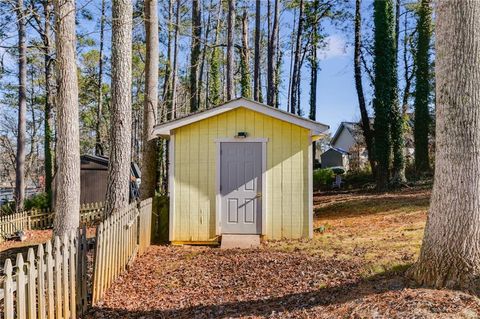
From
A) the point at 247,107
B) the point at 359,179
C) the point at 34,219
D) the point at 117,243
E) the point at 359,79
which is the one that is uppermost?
the point at 359,79

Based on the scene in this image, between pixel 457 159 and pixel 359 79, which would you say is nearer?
pixel 457 159

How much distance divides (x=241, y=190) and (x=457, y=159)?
485 centimetres

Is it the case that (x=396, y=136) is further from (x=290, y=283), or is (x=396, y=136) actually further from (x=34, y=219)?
(x=34, y=219)

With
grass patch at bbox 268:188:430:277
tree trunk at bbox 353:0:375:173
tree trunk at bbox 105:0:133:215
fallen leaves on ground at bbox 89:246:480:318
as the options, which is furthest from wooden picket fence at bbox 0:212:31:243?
tree trunk at bbox 353:0:375:173

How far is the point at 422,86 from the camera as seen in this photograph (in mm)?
19812

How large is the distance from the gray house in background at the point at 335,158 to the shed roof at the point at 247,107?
2448cm

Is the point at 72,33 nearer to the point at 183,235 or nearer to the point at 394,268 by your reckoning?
the point at 183,235

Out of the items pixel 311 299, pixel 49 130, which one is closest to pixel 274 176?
pixel 311 299

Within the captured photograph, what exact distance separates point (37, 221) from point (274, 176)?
33.8 feet

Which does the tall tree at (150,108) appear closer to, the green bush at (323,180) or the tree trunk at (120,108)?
the tree trunk at (120,108)

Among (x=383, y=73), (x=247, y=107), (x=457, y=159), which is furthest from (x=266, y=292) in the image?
(x=383, y=73)

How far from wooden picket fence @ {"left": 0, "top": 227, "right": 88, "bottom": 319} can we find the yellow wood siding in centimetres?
380

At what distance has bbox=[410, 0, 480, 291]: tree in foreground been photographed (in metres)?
3.65

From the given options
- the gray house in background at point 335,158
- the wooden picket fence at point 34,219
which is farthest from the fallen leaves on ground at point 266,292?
the gray house in background at point 335,158
